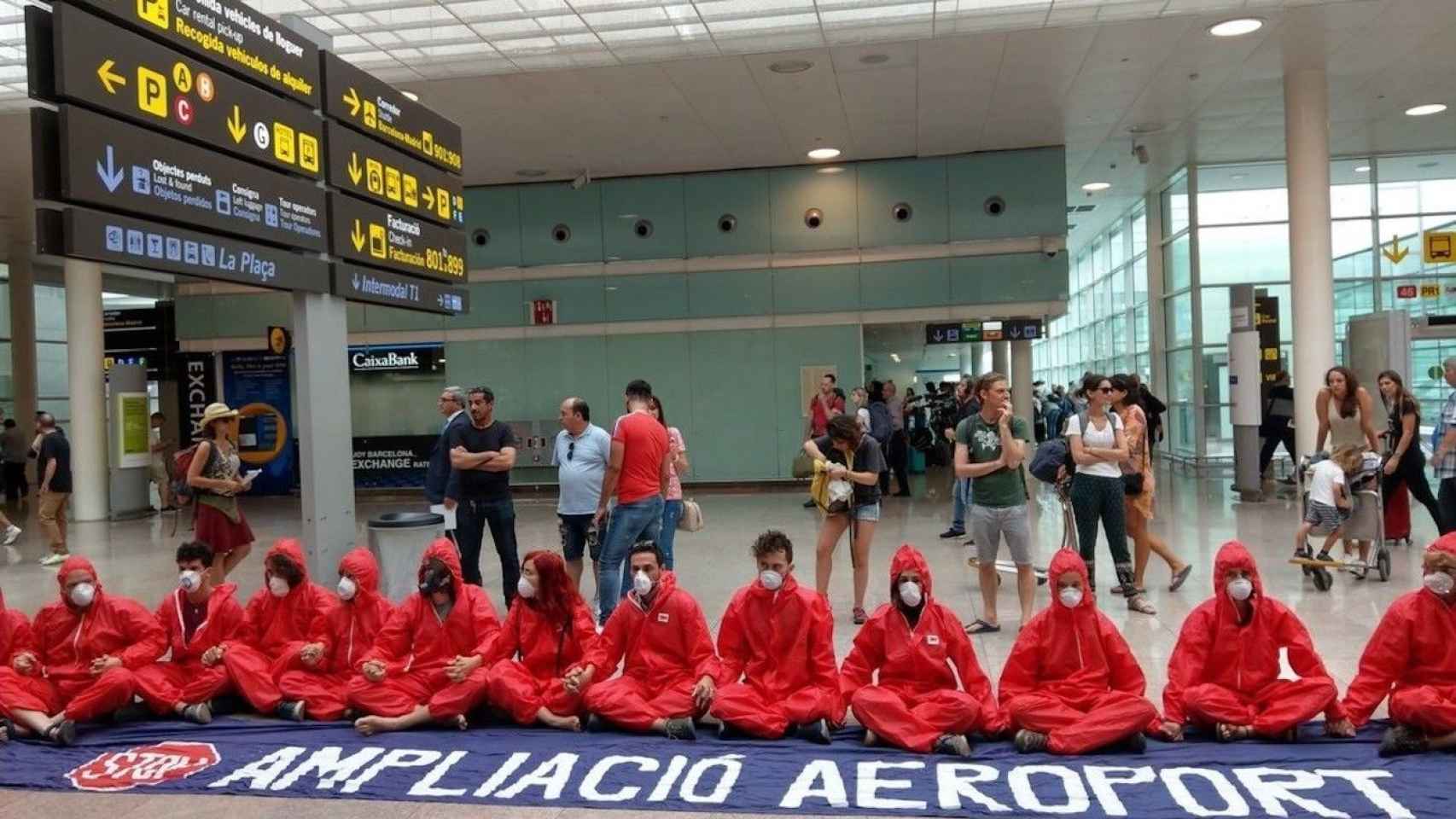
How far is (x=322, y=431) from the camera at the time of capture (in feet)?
22.6

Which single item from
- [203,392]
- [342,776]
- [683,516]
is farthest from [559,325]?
[342,776]

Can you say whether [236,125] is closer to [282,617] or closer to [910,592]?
[282,617]

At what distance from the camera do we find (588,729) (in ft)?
17.8

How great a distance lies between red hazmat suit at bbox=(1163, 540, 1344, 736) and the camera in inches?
194

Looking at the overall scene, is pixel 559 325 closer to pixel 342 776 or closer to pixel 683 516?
pixel 683 516

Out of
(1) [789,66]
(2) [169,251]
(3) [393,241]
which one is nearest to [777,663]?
(2) [169,251]

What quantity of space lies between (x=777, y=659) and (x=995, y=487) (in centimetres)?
247

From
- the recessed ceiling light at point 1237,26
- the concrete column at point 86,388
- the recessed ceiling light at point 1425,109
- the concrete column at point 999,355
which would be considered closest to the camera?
the recessed ceiling light at point 1237,26

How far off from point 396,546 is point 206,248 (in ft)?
9.18

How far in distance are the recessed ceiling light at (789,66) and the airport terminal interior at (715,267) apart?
0.15 metres

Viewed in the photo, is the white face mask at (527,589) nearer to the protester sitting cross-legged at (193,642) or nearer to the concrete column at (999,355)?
the protester sitting cross-legged at (193,642)

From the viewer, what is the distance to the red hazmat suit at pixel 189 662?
5.73 metres

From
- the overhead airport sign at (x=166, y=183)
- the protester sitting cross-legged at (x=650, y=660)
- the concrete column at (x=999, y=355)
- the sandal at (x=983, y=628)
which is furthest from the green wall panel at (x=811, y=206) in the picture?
the protester sitting cross-legged at (x=650, y=660)

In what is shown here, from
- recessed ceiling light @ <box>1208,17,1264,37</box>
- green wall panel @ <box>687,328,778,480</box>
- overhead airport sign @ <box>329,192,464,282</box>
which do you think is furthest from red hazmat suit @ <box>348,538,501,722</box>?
green wall panel @ <box>687,328,778,480</box>
